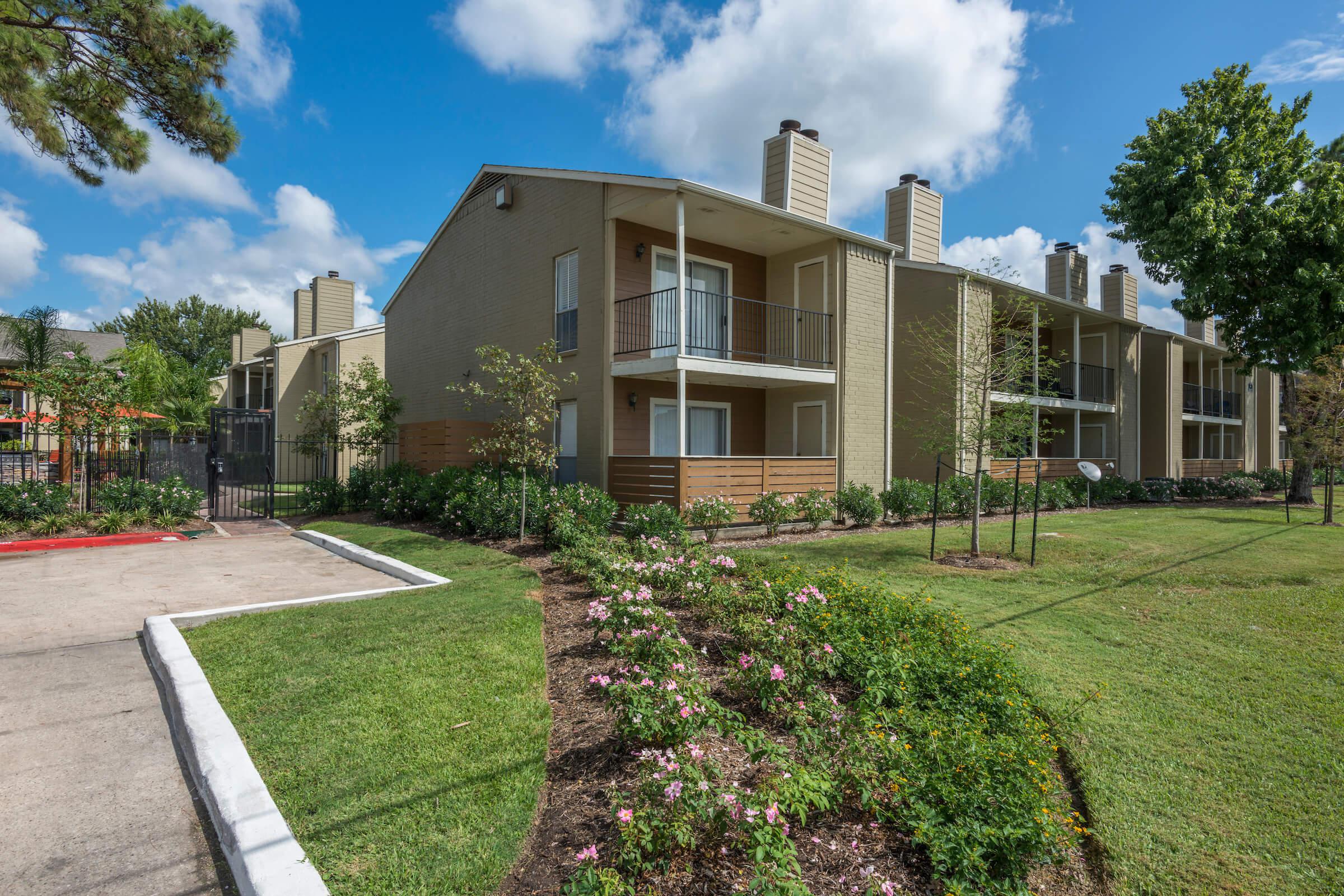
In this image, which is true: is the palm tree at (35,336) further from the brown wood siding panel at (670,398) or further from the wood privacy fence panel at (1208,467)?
the wood privacy fence panel at (1208,467)

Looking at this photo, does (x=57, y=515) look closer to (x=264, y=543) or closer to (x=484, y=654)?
(x=264, y=543)

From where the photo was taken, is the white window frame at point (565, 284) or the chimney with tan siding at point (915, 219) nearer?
the white window frame at point (565, 284)

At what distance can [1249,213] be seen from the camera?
18.2 metres

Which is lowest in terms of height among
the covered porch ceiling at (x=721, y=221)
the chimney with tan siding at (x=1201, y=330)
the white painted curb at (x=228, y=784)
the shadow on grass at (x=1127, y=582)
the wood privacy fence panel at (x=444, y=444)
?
the white painted curb at (x=228, y=784)

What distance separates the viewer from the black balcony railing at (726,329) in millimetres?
12984

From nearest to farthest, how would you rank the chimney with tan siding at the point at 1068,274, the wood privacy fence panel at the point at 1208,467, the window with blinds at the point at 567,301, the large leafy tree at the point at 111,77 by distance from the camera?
the large leafy tree at the point at 111,77 < the window with blinds at the point at 567,301 < the chimney with tan siding at the point at 1068,274 < the wood privacy fence panel at the point at 1208,467

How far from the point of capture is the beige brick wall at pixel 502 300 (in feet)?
42.4

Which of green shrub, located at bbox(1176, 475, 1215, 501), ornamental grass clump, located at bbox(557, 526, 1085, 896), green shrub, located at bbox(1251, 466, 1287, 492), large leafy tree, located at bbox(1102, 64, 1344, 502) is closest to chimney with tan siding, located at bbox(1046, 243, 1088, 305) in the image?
large leafy tree, located at bbox(1102, 64, 1344, 502)

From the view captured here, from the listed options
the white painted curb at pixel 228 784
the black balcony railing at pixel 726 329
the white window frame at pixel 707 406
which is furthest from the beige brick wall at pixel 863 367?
the white painted curb at pixel 228 784

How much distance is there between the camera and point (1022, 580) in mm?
8312

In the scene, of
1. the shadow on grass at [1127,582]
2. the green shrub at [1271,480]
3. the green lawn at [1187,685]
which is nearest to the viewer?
the green lawn at [1187,685]

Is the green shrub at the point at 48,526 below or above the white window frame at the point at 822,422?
below

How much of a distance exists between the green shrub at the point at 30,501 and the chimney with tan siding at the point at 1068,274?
26.7 m

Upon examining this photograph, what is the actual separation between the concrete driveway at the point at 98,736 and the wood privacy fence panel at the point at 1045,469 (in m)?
14.4
